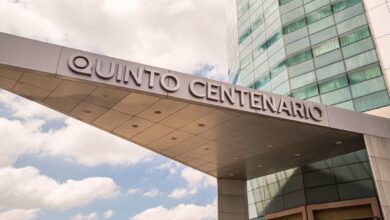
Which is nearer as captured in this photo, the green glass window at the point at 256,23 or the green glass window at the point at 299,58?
the green glass window at the point at 299,58

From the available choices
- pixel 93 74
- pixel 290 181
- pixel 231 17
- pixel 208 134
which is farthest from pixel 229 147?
pixel 231 17

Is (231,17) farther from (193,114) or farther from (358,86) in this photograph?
(193,114)

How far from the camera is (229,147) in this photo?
19734 millimetres

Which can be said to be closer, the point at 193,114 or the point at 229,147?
the point at 193,114

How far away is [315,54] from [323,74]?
2.02 metres

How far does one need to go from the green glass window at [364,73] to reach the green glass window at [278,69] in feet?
18.0

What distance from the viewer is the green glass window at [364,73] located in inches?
890

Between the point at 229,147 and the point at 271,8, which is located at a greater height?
the point at 271,8

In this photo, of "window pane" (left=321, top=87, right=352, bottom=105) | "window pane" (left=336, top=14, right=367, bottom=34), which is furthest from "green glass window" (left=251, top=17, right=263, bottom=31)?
"window pane" (left=321, top=87, right=352, bottom=105)

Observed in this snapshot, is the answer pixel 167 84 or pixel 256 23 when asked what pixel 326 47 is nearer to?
pixel 256 23

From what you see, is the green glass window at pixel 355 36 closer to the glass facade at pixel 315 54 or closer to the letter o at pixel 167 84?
the glass facade at pixel 315 54

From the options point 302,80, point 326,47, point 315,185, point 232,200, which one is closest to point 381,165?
point 315,185

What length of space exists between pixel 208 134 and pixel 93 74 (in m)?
7.28

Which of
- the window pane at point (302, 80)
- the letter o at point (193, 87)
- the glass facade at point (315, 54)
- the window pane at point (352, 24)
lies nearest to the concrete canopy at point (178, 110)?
the letter o at point (193, 87)
